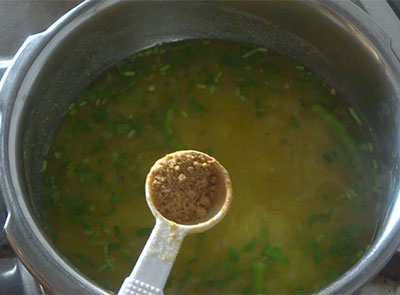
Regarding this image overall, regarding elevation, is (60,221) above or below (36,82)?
below

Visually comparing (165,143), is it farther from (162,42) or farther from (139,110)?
(162,42)

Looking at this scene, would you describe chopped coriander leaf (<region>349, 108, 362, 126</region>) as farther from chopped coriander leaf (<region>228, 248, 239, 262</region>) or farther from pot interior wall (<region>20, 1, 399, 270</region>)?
chopped coriander leaf (<region>228, 248, 239, 262</region>)

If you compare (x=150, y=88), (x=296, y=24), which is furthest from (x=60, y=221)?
(x=296, y=24)

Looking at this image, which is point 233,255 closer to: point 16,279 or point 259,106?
point 259,106

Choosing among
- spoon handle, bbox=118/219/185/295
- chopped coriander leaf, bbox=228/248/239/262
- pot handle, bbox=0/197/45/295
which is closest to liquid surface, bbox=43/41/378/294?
chopped coriander leaf, bbox=228/248/239/262

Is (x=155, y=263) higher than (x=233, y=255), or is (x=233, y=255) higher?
(x=155, y=263)

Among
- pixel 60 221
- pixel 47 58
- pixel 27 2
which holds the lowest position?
pixel 60 221

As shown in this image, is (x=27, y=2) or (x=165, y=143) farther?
(x=27, y=2)

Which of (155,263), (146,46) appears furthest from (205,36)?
(155,263)
